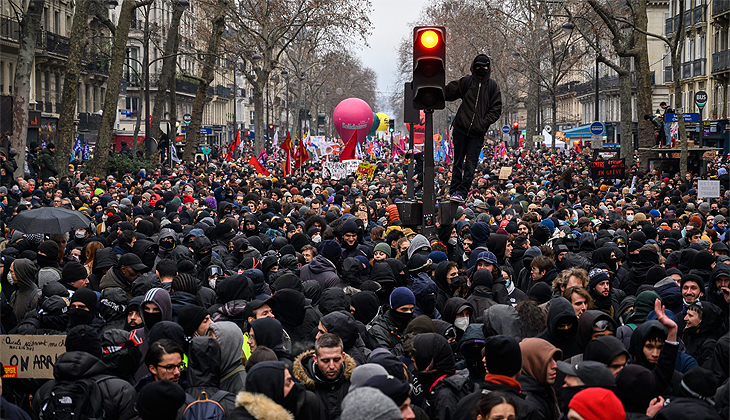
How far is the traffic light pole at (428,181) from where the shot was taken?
6551 millimetres

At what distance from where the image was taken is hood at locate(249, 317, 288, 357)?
5.34 metres

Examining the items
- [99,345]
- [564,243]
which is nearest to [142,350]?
[99,345]

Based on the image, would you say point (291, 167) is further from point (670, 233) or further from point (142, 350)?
point (142, 350)

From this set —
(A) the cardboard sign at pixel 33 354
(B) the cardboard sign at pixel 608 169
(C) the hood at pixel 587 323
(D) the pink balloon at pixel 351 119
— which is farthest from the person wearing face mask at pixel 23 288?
(D) the pink balloon at pixel 351 119

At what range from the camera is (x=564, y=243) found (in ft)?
32.7

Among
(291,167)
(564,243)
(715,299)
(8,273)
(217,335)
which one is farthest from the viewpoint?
(291,167)

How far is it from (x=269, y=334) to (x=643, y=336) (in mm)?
2206

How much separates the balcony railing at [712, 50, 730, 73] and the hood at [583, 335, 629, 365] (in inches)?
1506

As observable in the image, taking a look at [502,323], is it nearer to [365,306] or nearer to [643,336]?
[643,336]

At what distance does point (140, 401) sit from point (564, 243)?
655 cm

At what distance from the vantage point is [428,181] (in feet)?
22.0

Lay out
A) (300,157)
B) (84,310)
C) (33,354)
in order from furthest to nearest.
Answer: (300,157) < (84,310) < (33,354)

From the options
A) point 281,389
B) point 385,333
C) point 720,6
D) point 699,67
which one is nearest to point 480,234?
point 385,333

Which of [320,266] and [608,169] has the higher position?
[608,169]
